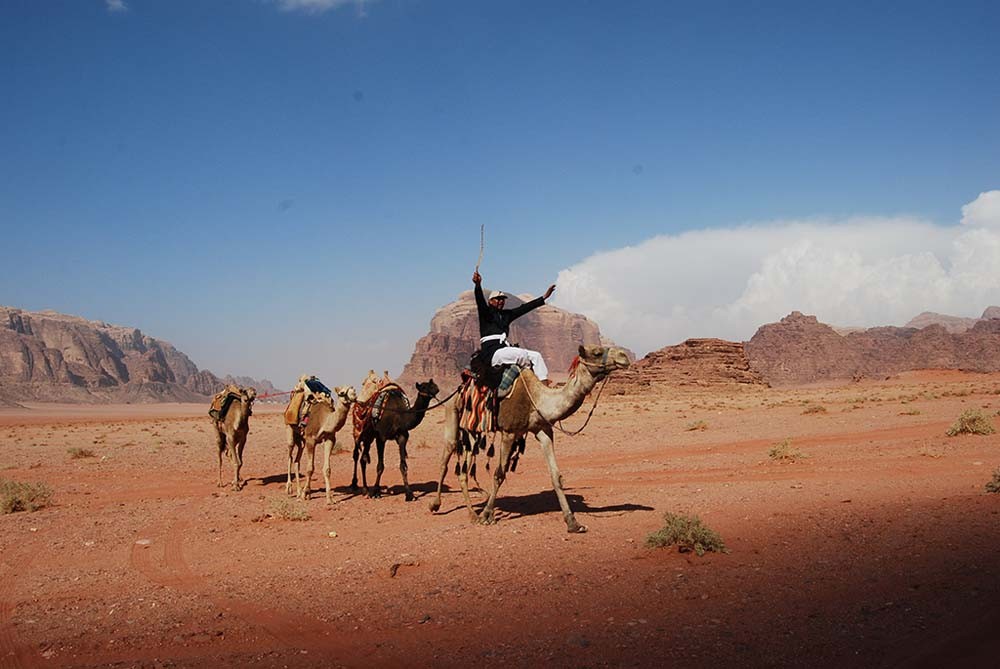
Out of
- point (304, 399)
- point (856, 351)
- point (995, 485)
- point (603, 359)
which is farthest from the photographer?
point (856, 351)

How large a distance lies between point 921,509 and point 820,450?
9159 mm

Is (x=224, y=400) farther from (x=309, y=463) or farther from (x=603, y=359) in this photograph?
(x=603, y=359)

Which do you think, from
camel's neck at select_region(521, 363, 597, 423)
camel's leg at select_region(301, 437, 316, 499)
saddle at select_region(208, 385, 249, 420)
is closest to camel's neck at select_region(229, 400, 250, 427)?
saddle at select_region(208, 385, 249, 420)

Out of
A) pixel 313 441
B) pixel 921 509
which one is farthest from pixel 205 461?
pixel 921 509

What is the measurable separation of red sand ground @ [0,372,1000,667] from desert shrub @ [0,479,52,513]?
39cm

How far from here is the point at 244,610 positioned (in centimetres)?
734

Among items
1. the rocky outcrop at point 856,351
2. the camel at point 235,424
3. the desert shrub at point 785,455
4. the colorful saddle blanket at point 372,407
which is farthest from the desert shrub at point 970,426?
the rocky outcrop at point 856,351

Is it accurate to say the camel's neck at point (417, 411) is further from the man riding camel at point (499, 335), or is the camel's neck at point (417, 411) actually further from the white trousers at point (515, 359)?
the white trousers at point (515, 359)

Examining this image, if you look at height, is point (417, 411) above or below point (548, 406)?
below

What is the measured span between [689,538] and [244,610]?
5058mm

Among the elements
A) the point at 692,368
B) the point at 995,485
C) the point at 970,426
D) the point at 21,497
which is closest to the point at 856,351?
the point at 692,368

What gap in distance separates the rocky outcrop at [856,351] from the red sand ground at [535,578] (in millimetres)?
144164

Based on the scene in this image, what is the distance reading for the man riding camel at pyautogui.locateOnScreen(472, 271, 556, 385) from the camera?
36.4 feet

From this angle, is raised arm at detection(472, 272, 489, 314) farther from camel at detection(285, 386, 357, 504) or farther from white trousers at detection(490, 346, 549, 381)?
camel at detection(285, 386, 357, 504)
